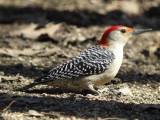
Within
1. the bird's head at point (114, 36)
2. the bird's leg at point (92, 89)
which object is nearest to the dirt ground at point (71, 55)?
the bird's leg at point (92, 89)

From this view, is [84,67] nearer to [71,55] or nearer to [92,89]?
[92,89]

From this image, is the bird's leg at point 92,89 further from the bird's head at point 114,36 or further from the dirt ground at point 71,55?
the bird's head at point 114,36

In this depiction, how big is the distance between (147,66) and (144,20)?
358cm

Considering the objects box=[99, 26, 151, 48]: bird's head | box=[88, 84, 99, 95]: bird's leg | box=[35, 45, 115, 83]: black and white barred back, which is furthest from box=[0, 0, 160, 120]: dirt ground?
box=[99, 26, 151, 48]: bird's head

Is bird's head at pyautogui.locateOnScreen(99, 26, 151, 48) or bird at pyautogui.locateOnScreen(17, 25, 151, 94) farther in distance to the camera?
bird's head at pyautogui.locateOnScreen(99, 26, 151, 48)

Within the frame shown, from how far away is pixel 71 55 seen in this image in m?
8.30

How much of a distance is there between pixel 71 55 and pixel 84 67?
7.90 feet

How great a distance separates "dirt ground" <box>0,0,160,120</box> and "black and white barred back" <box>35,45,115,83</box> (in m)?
0.33

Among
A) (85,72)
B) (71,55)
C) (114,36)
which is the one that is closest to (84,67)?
(85,72)

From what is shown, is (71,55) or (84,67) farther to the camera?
(71,55)

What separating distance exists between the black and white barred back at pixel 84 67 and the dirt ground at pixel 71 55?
0.33m

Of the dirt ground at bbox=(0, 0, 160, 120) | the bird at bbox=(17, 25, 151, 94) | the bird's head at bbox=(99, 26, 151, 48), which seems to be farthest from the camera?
the bird's head at bbox=(99, 26, 151, 48)

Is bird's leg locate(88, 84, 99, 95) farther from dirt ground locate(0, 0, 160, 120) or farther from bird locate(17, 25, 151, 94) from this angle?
dirt ground locate(0, 0, 160, 120)

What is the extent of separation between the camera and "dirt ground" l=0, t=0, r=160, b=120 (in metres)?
4.98
